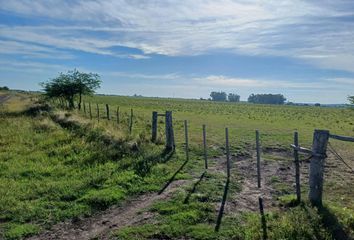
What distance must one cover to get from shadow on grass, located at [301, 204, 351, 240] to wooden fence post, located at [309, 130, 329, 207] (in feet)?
1.22

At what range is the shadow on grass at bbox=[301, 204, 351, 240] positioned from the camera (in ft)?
21.5

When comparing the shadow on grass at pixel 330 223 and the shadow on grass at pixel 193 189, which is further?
the shadow on grass at pixel 193 189

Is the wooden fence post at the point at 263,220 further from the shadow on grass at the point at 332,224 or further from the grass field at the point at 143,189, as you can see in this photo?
the shadow on grass at the point at 332,224

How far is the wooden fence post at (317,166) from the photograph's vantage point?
25.7 feet

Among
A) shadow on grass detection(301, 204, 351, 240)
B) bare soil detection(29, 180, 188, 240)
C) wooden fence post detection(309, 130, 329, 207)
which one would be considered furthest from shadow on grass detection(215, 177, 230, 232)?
wooden fence post detection(309, 130, 329, 207)

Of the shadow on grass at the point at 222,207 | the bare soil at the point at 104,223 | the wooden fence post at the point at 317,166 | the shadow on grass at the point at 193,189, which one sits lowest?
the bare soil at the point at 104,223

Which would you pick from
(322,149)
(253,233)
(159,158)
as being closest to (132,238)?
(253,233)

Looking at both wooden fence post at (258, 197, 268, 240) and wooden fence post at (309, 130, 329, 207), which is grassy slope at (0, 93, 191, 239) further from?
wooden fence post at (309, 130, 329, 207)

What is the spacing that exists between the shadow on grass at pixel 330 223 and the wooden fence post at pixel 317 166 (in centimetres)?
37

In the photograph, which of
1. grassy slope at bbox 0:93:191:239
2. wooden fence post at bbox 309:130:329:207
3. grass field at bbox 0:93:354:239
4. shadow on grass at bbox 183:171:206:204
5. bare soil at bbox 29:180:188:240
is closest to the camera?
grass field at bbox 0:93:354:239

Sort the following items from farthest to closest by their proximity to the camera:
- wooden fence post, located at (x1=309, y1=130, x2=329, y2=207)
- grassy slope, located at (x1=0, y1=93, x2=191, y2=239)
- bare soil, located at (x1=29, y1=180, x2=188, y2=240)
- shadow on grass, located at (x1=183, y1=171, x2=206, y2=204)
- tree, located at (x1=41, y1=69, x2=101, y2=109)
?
1. tree, located at (x1=41, y1=69, x2=101, y2=109)
2. shadow on grass, located at (x1=183, y1=171, x2=206, y2=204)
3. grassy slope, located at (x1=0, y1=93, x2=191, y2=239)
4. wooden fence post, located at (x1=309, y1=130, x2=329, y2=207)
5. bare soil, located at (x1=29, y1=180, x2=188, y2=240)

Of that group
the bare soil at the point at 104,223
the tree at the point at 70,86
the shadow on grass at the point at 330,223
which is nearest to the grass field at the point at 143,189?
the shadow on grass at the point at 330,223

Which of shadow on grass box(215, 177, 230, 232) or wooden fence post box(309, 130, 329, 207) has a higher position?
wooden fence post box(309, 130, 329, 207)

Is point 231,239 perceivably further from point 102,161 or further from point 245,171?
point 102,161
